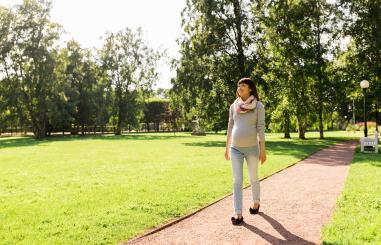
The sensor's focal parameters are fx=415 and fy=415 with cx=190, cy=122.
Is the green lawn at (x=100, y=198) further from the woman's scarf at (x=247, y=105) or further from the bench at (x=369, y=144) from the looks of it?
the bench at (x=369, y=144)

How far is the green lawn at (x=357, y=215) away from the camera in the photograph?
580 cm

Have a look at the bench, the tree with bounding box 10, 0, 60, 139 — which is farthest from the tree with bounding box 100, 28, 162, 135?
the bench

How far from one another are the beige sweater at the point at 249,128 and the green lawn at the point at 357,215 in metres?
1.77

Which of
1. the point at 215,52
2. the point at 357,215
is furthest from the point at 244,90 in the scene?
the point at 215,52

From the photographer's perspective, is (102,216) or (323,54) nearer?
(102,216)

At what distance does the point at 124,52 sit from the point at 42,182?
51.6m

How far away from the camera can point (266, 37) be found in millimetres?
34781

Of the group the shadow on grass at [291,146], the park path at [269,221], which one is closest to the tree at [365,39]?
the shadow on grass at [291,146]

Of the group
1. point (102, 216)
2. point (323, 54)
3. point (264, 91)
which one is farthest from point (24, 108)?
point (102, 216)

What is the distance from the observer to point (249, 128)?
269 inches

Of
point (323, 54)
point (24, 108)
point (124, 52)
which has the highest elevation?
point (124, 52)

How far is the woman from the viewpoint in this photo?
677 cm

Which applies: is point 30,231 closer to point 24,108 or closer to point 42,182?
point 42,182

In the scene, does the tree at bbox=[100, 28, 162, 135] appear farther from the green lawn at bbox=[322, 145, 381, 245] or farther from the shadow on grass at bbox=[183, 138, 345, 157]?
the green lawn at bbox=[322, 145, 381, 245]
